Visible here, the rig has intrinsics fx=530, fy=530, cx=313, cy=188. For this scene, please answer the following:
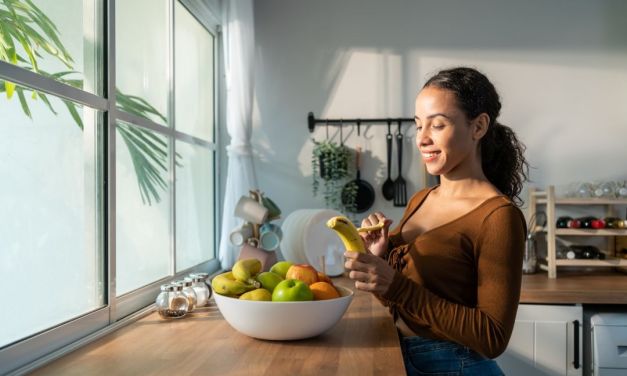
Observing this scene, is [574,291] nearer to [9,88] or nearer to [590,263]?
[590,263]

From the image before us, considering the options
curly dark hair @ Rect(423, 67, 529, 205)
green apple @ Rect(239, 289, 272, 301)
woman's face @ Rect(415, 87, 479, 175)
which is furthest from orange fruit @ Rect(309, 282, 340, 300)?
curly dark hair @ Rect(423, 67, 529, 205)

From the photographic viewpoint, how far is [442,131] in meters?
1.15

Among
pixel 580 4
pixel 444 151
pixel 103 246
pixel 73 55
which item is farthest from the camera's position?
pixel 580 4

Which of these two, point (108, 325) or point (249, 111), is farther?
point (249, 111)

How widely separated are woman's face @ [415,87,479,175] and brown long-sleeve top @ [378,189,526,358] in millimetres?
128

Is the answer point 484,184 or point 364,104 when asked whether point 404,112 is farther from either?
point 484,184

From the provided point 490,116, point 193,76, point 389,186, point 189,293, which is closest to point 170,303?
point 189,293

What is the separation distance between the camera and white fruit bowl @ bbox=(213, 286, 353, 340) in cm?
111

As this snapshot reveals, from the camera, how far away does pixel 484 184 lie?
121 centimetres

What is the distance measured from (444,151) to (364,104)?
1542mm

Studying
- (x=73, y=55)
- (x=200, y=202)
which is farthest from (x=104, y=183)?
(x=200, y=202)

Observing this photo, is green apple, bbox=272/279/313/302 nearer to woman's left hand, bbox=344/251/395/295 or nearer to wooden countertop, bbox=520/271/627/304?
woman's left hand, bbox=344/251/395/295

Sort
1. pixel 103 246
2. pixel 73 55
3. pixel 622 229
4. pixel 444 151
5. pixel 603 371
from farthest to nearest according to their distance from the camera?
pixel 622 229
pixel 603 371
pixel 103 246
pixel 73 55
pixel 444 151

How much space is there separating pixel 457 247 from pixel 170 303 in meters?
0.79
